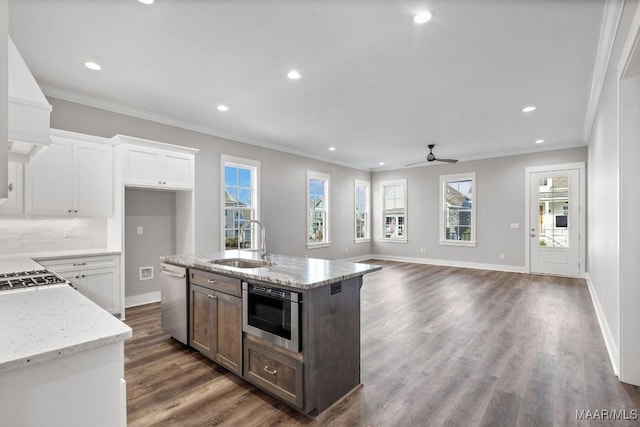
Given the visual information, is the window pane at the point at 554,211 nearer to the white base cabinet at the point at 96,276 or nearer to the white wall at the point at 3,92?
the white base cabinet at the point at 96,276

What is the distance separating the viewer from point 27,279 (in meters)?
1.96

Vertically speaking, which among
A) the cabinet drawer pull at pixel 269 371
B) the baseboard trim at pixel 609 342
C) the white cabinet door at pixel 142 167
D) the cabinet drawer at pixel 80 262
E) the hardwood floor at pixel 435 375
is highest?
the white cabinet door at pixel 142 167

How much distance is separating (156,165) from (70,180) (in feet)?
3.11

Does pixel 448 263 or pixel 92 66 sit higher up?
pixel 92 66

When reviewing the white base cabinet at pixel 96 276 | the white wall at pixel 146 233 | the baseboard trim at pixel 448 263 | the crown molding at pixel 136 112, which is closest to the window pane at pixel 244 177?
the crown molding at pixel 136 112

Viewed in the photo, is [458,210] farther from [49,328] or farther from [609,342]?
A: [49,328]

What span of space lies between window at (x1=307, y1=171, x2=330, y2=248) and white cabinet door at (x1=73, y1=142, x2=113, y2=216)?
13.8 feet

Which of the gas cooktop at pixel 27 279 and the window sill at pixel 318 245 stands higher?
the gas cooktop at pixel 27 279

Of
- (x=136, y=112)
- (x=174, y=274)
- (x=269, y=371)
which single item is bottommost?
(x=269, y=371)

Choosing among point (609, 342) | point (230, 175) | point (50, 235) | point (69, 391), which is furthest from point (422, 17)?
point (50, 235)

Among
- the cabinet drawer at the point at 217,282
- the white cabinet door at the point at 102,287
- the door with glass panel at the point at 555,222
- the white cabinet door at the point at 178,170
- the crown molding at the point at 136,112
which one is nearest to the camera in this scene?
the cabinet drawer at the point at 217,282

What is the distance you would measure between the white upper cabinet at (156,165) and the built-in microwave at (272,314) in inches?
104

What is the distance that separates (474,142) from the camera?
6352 millimetres

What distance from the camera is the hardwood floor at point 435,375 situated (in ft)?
6.79
